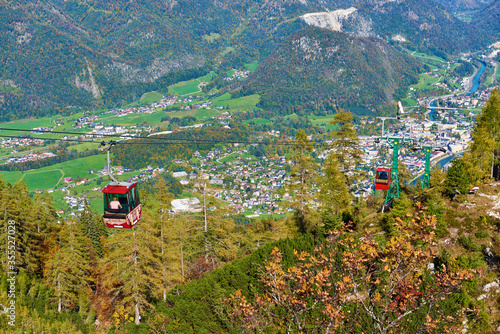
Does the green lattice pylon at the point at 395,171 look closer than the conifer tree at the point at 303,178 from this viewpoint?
Yes

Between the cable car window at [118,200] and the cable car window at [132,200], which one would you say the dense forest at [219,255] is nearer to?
the cable car window at [132,200]

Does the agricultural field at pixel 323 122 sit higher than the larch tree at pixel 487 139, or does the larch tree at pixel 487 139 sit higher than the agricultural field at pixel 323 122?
the larch tree at pixel 487 139

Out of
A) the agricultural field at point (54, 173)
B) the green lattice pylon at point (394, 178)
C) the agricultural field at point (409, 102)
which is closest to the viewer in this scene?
the green lattice pylon at point (394, 178)

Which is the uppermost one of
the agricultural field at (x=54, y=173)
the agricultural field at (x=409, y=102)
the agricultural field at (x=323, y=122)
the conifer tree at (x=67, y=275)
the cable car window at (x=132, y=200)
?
the cable car window at (x=132, y=200)

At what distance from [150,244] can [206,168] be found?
107m

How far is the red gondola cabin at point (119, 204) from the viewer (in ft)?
68.6

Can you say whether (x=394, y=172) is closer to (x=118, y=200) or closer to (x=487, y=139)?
(x=487, y=139)

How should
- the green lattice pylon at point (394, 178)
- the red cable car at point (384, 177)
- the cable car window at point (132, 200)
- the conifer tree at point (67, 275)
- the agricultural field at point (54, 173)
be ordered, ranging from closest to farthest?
the cable car window at point (132, 200) < the red cable car at point (384, 177) < the conifer tree at point (67, 275) < the green lattice pylon at point (394, 178) < the agricultural field at point (54, 173)

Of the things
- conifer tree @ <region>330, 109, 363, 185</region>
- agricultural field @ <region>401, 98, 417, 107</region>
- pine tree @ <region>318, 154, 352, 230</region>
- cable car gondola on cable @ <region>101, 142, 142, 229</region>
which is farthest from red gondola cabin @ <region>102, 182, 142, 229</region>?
agricultural field @ <region>401, 98, 417, 107</region>

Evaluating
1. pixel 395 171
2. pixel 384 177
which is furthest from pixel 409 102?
pixel 384 177

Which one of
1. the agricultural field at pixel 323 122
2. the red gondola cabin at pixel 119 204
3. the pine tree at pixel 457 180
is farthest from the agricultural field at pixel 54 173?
the pine tree at pixel 457 180

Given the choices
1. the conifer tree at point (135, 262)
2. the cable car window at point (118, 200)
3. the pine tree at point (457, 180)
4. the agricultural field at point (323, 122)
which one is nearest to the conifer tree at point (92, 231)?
the conifer tree at point (135, 262)

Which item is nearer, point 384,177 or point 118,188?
point 118,188

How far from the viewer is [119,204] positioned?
69.2ft
